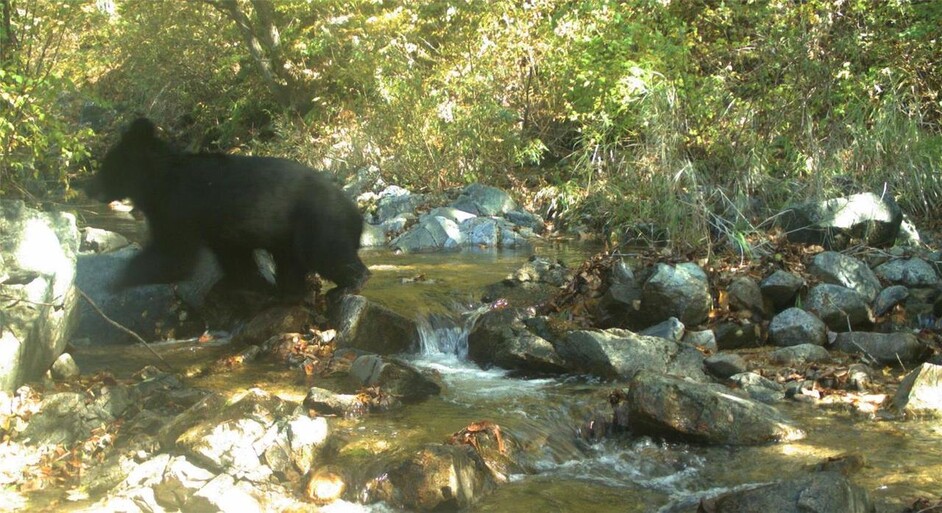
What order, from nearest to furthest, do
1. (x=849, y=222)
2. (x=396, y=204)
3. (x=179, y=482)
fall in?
(x=179, y=482), (x=849, y=222), (x=396, y=204)

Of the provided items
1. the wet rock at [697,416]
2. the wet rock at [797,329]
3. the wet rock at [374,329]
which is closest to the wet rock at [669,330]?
the wet rock at [797,329]

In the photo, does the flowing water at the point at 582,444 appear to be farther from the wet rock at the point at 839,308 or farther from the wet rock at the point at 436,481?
the wet rock at the point at 839,308

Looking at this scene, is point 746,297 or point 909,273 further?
point 909,273

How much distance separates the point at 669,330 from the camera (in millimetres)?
7258

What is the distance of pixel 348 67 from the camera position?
18.7m

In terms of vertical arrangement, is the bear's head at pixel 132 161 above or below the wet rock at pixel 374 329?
above

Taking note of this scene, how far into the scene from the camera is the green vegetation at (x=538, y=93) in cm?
926

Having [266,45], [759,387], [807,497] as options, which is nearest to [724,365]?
[759,387]

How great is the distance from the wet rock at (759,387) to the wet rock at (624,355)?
0.27 metres

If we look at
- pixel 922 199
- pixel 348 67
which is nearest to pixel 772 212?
pixel 922 199

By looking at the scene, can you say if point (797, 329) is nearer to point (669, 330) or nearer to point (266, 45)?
point (669, 330)

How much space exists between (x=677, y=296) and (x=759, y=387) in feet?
4.78

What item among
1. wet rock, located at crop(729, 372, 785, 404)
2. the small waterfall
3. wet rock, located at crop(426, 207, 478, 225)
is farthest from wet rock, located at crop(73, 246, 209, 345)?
wet rock, located at crop(426, 207, 478, 225)

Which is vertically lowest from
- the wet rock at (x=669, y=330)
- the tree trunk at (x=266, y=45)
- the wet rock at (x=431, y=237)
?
the wet rock at (x=669, y=330)
